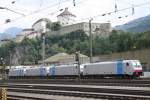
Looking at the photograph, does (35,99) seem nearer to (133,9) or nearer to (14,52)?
(133,9)

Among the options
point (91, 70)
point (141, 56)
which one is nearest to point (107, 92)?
point (91, 70)

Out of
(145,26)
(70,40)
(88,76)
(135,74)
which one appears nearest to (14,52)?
(70,40)

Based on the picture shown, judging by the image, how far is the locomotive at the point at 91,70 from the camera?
185ft

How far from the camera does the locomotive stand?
56.2 meters

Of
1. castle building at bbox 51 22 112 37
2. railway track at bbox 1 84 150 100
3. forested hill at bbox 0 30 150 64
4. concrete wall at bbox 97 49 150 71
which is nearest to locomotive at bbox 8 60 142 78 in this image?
concrete wall at bbox 97 49 150 71

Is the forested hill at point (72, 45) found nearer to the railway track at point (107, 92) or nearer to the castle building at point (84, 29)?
the castle building at point (84, 29)

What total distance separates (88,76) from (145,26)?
8910 cm

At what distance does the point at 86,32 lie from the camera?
515 ft

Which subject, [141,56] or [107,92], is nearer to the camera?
[107,92]

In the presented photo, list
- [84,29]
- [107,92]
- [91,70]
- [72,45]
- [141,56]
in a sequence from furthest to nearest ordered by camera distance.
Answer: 1. [84,29]
2. [72,45]
3. [141,56]
4. [91,70]
5. [107,92]

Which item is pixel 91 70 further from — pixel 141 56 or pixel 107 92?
pixel 107 92

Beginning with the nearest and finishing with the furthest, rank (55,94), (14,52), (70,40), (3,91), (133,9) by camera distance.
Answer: (3,91), (55,94), (133,9), (70,40), (14,52)

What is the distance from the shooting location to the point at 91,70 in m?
66.0

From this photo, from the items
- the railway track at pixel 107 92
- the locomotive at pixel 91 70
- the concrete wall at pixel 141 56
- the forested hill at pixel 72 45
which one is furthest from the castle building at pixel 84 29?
the railway track at pixel 107 92
